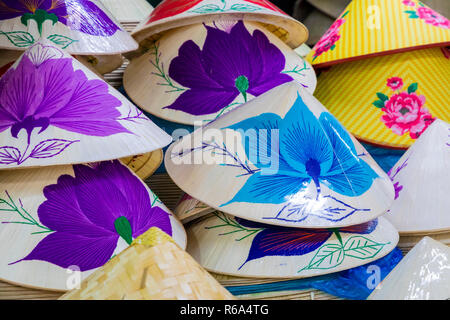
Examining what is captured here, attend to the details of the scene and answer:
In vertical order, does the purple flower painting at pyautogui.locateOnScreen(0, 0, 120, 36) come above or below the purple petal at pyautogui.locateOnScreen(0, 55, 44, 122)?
above

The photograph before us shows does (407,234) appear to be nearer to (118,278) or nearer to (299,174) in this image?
(299,174)

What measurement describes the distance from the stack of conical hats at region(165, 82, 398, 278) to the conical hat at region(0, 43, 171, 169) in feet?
0.30

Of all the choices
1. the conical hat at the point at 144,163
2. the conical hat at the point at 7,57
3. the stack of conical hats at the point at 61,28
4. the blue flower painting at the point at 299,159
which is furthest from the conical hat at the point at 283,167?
the conical hat at the point at 7,57

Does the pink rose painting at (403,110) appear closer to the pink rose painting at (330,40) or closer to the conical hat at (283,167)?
the pink rose painting at (330,40)

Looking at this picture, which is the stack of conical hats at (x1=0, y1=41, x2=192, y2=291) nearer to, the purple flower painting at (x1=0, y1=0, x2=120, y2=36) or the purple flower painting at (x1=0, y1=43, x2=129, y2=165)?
the purple flower painting at (x1=0, y1=43, x2=129, y2=165)

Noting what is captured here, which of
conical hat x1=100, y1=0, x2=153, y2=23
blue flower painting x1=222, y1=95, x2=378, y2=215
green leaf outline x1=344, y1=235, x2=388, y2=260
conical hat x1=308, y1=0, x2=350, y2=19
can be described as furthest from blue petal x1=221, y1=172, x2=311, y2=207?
conical hat x1=308, y1=0, x2=350, y2=19

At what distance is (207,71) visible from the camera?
1.15 meters

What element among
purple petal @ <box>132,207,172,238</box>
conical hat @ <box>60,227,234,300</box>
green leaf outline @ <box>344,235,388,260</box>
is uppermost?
conical hat @ <box>60,227,234,300</box>

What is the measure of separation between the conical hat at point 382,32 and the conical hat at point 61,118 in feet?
1.57

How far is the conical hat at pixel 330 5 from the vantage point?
5.85ft

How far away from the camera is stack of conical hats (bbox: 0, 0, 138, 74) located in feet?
3.42

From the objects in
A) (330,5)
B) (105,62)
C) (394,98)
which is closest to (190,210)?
(105,62)

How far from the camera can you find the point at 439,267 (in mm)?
736
